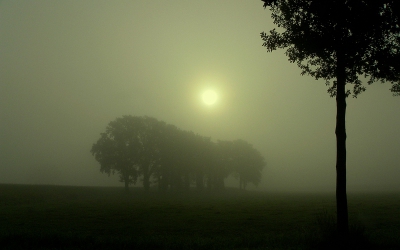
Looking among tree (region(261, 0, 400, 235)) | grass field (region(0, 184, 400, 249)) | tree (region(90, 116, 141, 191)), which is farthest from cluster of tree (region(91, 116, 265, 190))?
tree (region(261, 0, 400, 235))

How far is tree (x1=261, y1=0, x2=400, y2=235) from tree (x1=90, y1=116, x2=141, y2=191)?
56.8 meters

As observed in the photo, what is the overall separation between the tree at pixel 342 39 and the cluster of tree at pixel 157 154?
57.4 m

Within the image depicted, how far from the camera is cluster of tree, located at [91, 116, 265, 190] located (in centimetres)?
6831

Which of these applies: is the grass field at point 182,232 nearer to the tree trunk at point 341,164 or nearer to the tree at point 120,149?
the tree trunk at point 341,164

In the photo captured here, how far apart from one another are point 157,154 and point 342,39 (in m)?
62.7

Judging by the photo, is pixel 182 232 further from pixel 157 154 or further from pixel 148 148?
pixel 157 154

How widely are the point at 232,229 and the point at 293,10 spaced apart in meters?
16.2

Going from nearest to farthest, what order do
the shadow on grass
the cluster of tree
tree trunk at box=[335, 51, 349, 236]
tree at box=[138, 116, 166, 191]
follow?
the shadow on grass
tree trunk at box=[335, 51, 349, 236]
the cluster of tree
tree at box=[138, 116, 166, 191]

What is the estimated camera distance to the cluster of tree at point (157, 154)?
68.3 m

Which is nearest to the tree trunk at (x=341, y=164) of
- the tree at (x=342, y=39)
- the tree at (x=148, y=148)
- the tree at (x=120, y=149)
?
the tree at (x=342, y=39)

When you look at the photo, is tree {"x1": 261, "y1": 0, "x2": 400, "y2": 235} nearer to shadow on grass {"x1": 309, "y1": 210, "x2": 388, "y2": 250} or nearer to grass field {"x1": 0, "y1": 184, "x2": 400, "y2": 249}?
shadow on grass {"x1": 309, "y1": 210, "x2": 388, "y2": 250}

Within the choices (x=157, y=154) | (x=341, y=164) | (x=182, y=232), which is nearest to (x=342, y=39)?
→ (x=341, y=164)

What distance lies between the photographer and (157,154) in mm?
73875

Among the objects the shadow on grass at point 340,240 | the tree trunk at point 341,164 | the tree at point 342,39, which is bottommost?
the shadow on grass at point 340,240
